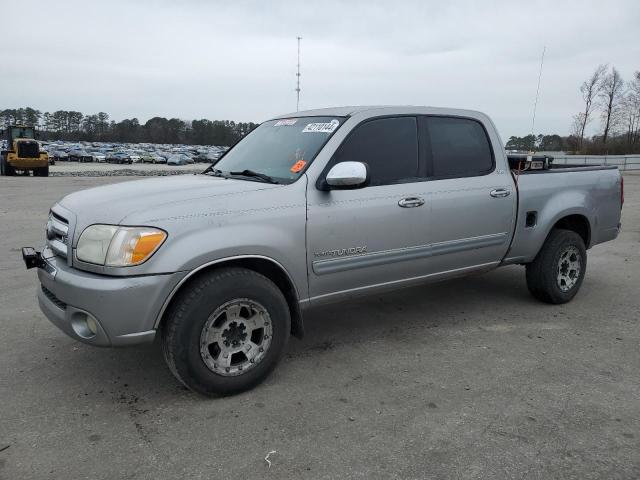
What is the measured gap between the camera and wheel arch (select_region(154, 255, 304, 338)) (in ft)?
10.0

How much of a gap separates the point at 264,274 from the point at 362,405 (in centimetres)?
105

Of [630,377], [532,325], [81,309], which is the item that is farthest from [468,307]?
[81,309]

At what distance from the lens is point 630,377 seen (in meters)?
3.57

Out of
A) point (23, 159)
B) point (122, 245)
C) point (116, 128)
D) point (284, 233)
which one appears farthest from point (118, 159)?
point (116, 128)

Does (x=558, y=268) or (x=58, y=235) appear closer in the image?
(x=58, y=235)

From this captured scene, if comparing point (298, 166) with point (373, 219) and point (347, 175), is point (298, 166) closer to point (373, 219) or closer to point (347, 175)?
point (347, 175)

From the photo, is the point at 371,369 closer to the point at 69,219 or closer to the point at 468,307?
the point at 468,307

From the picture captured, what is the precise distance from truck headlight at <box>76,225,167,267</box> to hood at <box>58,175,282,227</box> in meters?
0.07

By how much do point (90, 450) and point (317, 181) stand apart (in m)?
2.06

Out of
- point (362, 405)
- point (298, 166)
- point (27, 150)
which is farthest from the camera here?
point (27, 150)

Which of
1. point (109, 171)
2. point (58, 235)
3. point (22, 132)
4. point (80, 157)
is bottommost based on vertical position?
point (80, 157)

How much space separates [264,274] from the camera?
353 centimetres

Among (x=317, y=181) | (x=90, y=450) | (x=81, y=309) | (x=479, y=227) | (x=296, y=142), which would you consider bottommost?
(x=90, y=450)

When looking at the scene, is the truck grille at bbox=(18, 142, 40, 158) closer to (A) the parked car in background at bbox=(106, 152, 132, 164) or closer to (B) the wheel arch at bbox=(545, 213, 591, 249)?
(B) the wheel arch at bbox=(545, 213, 591, 249)
